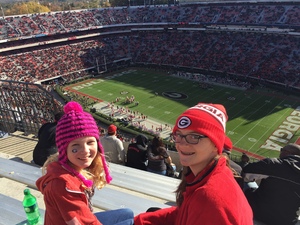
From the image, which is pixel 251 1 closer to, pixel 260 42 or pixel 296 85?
pixel 260 42

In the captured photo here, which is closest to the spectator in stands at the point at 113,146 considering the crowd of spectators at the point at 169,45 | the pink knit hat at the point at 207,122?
the pink knit hat at the point at 207,122

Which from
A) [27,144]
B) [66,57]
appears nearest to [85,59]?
[66,57]

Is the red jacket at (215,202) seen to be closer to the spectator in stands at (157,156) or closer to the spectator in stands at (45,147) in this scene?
the spectator in stands at (45,147)

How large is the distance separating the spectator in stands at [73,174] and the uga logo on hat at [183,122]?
110 cm

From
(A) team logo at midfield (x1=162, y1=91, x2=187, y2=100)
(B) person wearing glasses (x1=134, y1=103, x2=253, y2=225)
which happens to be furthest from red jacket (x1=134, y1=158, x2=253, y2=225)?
(A) team logo at midfield (x1=162, y1=91, x2=187, y2=100)

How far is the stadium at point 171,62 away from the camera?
2828 centimetres

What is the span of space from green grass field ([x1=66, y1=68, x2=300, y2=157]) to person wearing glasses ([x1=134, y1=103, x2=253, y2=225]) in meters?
21.2

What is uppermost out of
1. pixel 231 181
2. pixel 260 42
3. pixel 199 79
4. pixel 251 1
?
pixel 231 181

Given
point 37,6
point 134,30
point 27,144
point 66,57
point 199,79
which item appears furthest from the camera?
point 37,6

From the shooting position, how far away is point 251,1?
48.6 meters

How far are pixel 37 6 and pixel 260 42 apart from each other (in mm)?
69522

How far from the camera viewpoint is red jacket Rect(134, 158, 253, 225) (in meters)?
Result: 2.09

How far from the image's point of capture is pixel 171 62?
46969 mm

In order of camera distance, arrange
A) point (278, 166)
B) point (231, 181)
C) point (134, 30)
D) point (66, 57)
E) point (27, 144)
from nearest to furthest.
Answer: point (231, 181)
point (278, 166)
point (27, 144)
point (66, 57)
point (134, 30)
